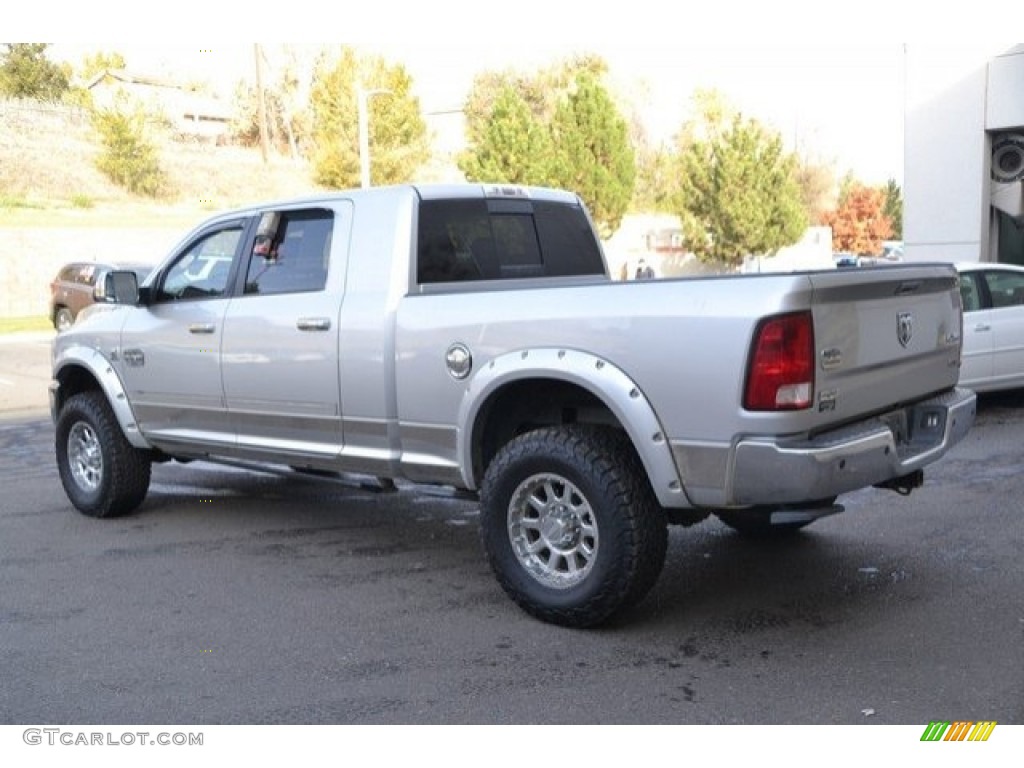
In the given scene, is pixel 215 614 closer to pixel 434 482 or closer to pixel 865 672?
pixel 434 482

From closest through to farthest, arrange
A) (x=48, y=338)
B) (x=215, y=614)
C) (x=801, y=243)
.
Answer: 1. (x=215, y=614)
2. (x=48, y=338)
3. (x=801, y=243)

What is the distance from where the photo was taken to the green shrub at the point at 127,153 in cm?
4575

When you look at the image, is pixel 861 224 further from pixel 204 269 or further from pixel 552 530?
pixel 552 530

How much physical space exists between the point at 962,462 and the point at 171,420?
18.7 ft

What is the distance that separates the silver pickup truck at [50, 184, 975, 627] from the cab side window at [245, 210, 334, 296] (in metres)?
0.01

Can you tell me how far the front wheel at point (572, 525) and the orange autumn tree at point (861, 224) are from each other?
56.4 m

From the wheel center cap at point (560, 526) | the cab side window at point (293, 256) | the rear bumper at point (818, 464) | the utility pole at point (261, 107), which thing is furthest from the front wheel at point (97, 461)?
the utility pole at point (261, 107)

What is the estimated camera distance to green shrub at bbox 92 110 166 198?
4575 cm

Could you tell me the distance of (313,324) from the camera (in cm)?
570

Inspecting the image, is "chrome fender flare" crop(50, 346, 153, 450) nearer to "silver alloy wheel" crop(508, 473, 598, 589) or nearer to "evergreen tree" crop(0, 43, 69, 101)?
"silver alloy wheel" crop(508, 473, 598, 589)

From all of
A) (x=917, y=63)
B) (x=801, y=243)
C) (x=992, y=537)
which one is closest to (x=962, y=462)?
(x=992, y=537)

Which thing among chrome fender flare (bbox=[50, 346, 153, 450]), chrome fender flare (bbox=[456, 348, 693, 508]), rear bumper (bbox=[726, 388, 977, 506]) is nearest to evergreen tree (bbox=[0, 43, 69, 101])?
chrome fender flare (bbox=[50, 346, 153, 450])

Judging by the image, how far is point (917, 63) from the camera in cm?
1645

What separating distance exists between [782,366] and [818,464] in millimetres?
396
